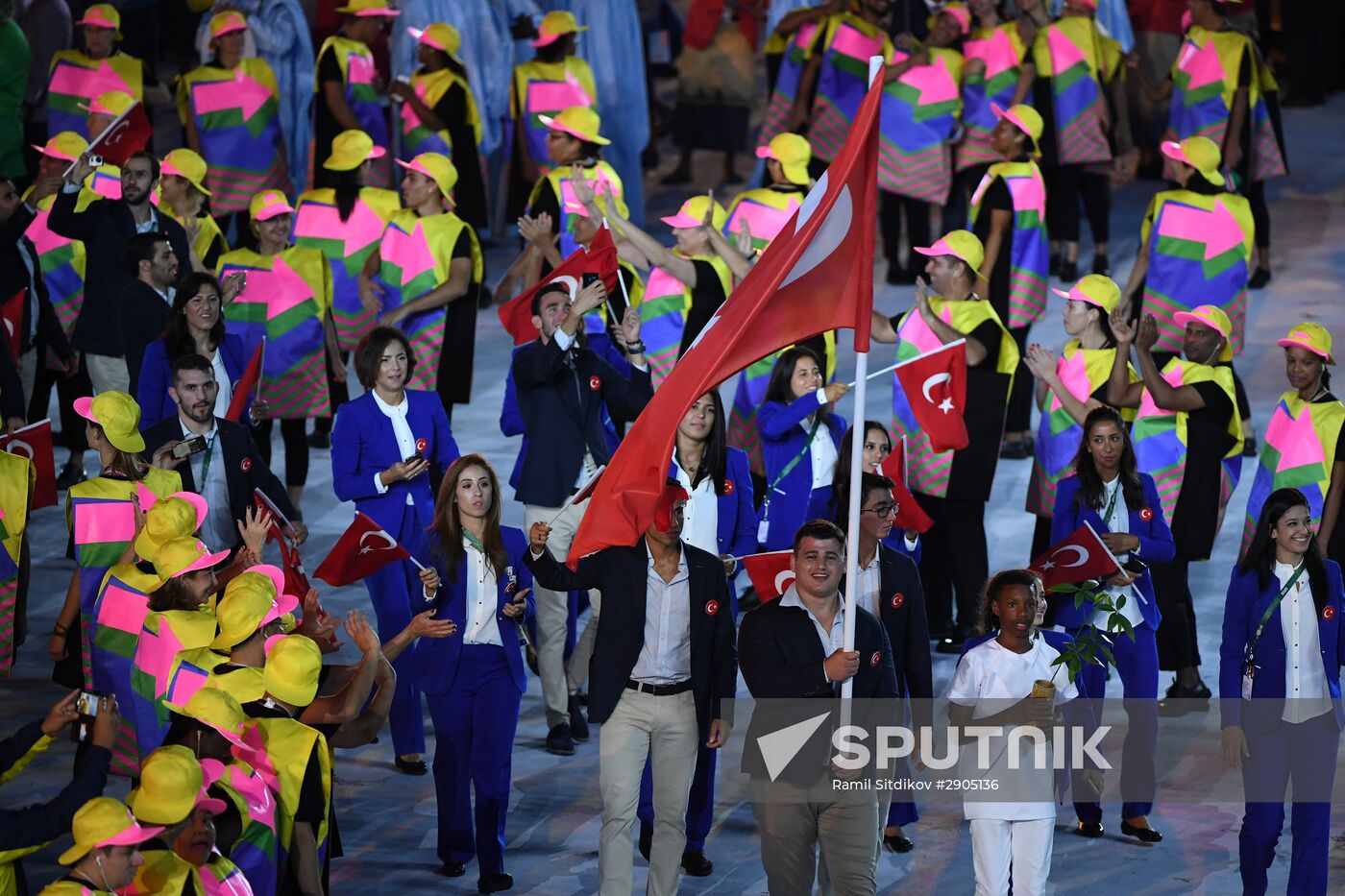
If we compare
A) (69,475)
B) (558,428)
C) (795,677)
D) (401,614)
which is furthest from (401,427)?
(69,475)

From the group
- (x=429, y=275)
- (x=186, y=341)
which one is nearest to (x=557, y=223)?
(x=429, y=275)

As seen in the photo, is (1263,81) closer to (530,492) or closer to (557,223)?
(557,223)

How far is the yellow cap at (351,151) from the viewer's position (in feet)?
42.1

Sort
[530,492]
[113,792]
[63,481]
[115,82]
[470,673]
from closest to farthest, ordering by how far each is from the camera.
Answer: [470,673]
[113,792]
[530,492]
[63,481]
[115,82]

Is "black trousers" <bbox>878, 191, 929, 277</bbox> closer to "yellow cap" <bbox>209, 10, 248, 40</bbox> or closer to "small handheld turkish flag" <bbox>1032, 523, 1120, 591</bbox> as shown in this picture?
"yellow cap" <bbox>209, 10, 248, 40</bbox>

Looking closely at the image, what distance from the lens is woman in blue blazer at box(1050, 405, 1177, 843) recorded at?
9180 millimetres

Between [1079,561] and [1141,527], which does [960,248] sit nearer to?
[1141,527]

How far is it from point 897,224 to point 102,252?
22.2 feet

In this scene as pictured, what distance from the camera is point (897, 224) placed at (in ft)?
54.8

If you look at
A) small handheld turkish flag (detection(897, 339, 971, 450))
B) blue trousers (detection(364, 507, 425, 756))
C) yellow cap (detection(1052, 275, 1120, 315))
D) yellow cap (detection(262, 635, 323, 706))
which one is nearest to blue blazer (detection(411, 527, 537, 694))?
blue trousers (detection(364, 507, 425, 756))

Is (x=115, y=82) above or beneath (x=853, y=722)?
beneath

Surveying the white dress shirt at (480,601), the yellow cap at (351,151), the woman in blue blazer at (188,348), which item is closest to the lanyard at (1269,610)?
the white dress shirt at (480,601)

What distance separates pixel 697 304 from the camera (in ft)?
38.3

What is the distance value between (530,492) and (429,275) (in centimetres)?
251
